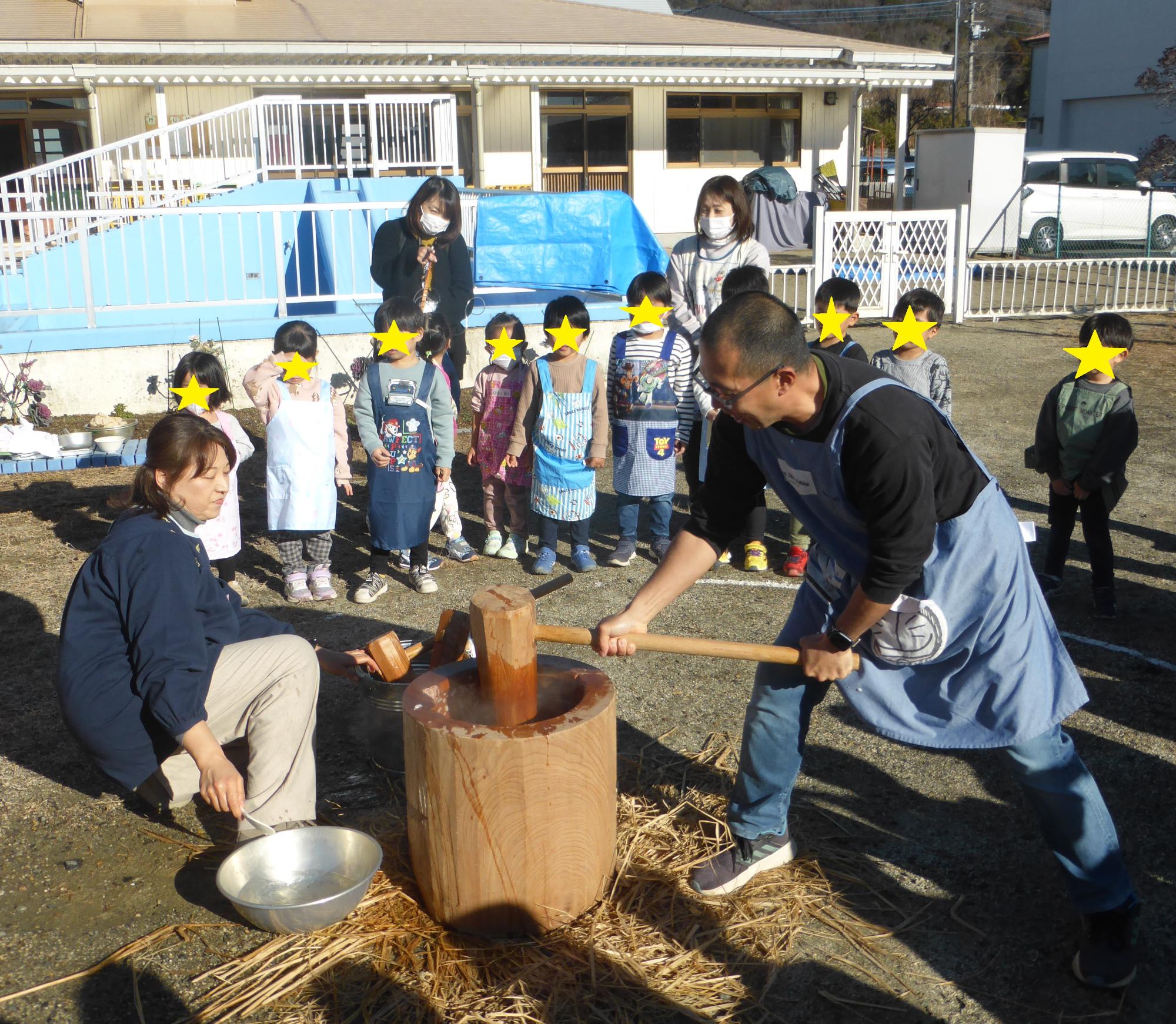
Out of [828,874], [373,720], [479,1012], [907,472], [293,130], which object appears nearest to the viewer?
[907,472]

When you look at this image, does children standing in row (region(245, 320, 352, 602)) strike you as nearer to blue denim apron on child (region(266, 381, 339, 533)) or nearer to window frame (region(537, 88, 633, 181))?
blue denim apron on child (region(266, 381, 339, 533))

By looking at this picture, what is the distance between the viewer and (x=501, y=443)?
5824 millimetres

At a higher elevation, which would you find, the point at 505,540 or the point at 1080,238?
the point at 1080,238

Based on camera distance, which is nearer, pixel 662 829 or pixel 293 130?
pixel 662 829

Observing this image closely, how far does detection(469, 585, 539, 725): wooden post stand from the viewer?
2824 millimetres

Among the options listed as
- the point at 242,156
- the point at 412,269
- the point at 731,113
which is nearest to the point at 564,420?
the point at 412,269

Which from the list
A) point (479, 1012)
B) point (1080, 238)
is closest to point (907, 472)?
point (479, 1012)

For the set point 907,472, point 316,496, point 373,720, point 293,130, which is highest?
point 293,130

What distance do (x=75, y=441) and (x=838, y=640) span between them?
5444mm

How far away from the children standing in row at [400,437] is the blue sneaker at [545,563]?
0.55m

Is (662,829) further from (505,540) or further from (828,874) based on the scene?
(505,540)

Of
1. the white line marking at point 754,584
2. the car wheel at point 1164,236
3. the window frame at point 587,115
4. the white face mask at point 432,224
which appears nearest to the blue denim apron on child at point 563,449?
the white line marking at point 754,584

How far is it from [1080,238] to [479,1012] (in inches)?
788

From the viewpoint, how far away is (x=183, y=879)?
126 inches
